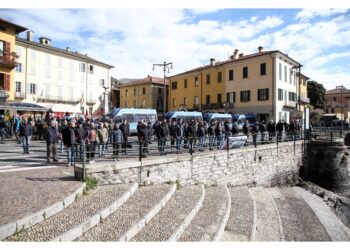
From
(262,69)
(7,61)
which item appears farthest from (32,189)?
(262,69)

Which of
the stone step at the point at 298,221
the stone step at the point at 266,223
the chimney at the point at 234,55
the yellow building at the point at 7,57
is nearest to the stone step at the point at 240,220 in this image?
the stone step at the point at 266,223

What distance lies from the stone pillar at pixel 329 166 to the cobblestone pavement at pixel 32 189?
16.8 metres

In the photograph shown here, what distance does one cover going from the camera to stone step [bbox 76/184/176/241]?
18.3 ft

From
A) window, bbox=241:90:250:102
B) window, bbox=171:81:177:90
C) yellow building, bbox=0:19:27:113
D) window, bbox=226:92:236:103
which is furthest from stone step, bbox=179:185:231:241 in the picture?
window, bbox=171:81:177:90

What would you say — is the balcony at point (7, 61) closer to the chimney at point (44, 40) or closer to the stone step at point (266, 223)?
the chimney at point (44, 40)

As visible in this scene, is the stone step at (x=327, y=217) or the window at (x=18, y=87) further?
the window at (x=18, y=87)

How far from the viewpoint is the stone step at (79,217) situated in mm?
5066

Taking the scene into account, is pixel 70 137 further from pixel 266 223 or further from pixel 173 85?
pixel 173 85

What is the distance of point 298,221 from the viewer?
10312 mm

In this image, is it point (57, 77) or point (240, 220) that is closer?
point (240, 220)

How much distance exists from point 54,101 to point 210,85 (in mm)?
22045

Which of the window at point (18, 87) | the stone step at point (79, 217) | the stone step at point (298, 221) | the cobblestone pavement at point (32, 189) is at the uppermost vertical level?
the window at point (18, 87)

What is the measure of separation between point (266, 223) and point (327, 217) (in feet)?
15.3

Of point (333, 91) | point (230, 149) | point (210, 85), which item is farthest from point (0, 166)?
point (333, 91)
